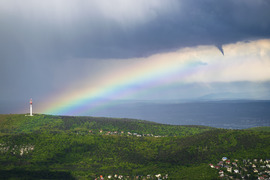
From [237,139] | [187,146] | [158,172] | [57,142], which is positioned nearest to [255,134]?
[237,139]

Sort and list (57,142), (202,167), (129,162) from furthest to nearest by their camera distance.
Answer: (57,142) → (129,162) → (202,167)

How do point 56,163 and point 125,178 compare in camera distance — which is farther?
point 56,163

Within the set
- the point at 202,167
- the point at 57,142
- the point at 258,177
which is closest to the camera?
the point at 258,177

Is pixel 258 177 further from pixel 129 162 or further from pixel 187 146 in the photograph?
pixel 129 162

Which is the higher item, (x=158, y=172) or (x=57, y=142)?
(x=57, y=142)

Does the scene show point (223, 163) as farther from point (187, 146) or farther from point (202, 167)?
point (187, 146)

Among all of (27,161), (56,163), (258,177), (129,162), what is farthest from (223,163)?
(27,161)

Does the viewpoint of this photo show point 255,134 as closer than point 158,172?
No

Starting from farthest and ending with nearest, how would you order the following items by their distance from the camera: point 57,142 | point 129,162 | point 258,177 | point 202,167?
1. point 57,142
2. point 129,162
3. point 202,167
4. point 258,177

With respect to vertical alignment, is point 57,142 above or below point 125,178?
above
